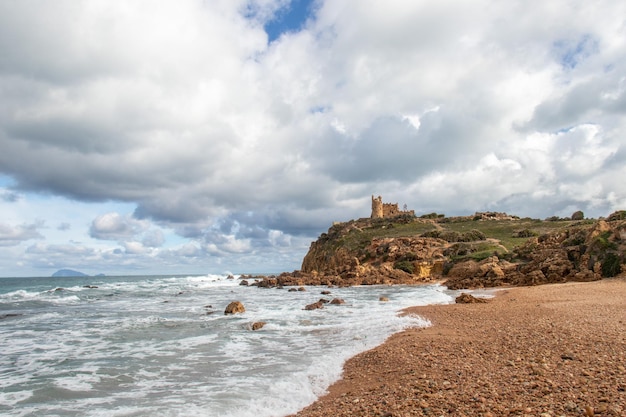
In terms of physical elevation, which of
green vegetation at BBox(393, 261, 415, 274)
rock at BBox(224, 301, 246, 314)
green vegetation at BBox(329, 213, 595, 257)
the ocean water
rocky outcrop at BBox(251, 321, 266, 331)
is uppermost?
green vegetation at BBox(329, 213, 595, 257)

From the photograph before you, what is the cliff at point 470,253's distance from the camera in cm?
2772

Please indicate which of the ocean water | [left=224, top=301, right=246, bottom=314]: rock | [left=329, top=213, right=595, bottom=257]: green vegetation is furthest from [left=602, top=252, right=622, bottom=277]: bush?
[left=224, top=301, right=246, bottom=314]: rock

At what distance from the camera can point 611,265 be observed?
25.0 metres

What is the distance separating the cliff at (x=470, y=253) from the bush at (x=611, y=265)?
0.05 meters

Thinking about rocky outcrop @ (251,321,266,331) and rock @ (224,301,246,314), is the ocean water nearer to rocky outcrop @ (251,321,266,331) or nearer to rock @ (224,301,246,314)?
rocky outcrop @ (251,321,266,331)

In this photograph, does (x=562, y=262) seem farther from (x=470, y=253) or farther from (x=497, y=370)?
(x=497, y=370)

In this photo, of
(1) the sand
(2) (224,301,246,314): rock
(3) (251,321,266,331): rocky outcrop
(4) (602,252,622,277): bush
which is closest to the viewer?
(1) the sand

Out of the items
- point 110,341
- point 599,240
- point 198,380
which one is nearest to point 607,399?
point 198,380

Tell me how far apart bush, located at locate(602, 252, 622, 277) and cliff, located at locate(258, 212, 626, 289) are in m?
0.05

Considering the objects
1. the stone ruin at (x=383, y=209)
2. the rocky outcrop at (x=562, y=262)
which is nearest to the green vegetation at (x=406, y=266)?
the rocky outcrop at (x=562, y=262)

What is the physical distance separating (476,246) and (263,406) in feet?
140

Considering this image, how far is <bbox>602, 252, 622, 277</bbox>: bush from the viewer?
80.1 ft

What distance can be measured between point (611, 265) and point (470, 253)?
17.7 m

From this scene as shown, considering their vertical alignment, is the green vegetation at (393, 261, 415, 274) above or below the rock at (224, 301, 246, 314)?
above
